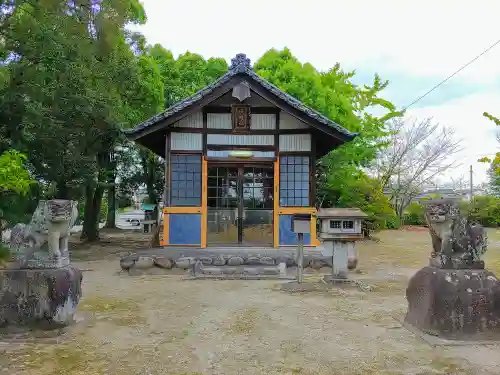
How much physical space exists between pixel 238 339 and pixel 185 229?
6.78 metres

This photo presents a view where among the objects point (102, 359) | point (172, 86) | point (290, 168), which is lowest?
point (102, 359)

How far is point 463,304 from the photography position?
17.5 ft

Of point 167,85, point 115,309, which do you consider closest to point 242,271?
point 115,309

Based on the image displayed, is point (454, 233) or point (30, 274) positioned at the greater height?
point (454, 233)

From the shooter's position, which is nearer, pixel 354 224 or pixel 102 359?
pixel 102 359

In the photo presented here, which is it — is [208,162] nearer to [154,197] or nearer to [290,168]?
[290,168]

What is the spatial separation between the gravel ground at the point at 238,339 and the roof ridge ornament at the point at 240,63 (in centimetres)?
578

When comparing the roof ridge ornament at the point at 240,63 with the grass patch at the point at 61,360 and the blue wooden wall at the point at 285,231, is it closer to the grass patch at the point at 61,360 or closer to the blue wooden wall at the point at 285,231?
the blue wooden wall at the point at 285,231

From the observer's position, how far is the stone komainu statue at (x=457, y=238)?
5539 mm

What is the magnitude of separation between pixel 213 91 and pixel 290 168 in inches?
115

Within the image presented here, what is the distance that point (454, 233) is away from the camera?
220 inches

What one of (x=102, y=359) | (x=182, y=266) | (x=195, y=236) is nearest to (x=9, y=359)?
(x=102, y=359)

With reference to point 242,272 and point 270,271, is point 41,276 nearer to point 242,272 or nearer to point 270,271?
point 242,272

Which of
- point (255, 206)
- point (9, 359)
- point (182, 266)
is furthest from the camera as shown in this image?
point (255, 206)
